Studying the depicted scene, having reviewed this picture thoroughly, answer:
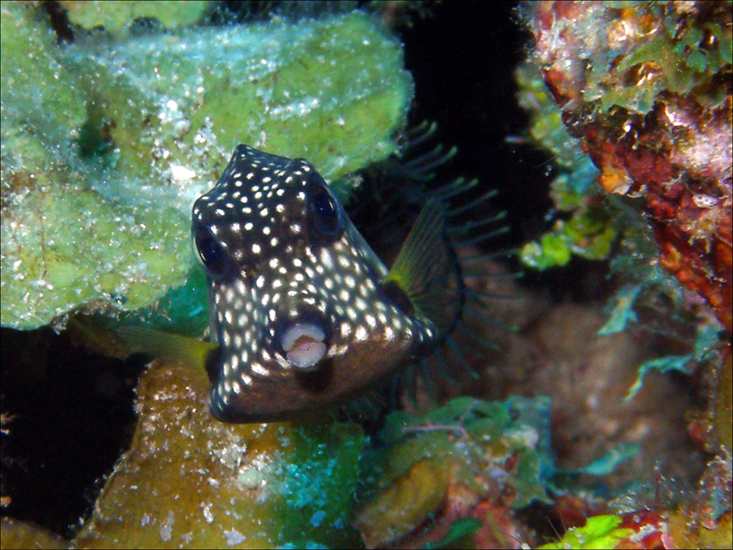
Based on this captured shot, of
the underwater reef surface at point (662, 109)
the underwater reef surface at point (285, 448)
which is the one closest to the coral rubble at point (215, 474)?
the underwater reef surface at point (285, 448)

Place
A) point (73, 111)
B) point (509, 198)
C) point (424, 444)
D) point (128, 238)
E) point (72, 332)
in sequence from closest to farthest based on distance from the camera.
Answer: point (128, 238) < point (73, 111) < point (72, 332) < point (424, 444) < point (509, 198)

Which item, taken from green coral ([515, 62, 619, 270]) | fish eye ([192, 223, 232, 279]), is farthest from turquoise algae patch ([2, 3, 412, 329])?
green coral ([515, 62, 619, 270])

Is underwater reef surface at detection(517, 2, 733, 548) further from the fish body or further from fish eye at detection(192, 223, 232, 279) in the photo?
fish eye at detection(192, 223, 232, 279)

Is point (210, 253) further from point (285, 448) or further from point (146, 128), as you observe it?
point (146, 128)

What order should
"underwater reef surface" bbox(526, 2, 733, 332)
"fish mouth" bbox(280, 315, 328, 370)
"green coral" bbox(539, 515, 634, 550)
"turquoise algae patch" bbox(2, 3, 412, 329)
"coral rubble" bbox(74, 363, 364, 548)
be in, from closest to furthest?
"fish mouth" bbox(280, 315, 328, 370) < "underwater reef surface" bbox(526, 2, 733, 332) < "green coral" bbox(539, 515, 634, 550) < "turquoise algae patch" bbox(2, 3, 412, 329) < "coral rubble" bbox(74, 363, 364, 548)

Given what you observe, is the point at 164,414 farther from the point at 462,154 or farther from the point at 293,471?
the point at 462,154

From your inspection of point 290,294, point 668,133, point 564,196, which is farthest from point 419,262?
point 564,196

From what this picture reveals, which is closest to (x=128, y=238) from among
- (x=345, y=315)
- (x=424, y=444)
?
(x=345, y=315)
